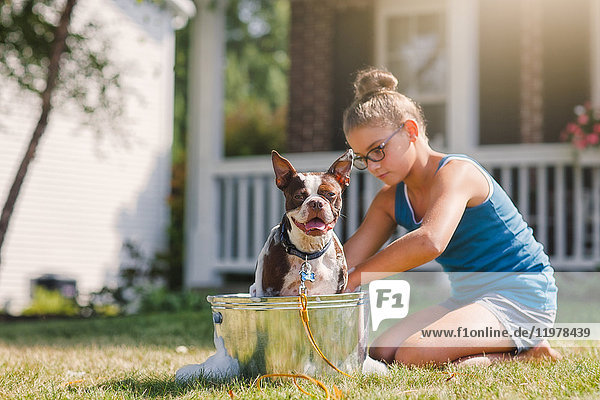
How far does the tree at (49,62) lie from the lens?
22.4ft

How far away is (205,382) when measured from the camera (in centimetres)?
295

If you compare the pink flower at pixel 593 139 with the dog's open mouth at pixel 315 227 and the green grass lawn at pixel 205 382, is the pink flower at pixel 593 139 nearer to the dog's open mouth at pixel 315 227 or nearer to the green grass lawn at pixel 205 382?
the green grass lawn at pixel 205 382

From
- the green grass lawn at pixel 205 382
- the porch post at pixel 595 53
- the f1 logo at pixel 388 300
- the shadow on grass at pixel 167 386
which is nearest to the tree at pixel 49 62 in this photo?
the green grass lawn at pixel 205 382

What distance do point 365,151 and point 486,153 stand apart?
4.98 meters

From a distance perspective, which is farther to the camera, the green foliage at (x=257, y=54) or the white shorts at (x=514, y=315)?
the green foliage at (x=257, y=54)

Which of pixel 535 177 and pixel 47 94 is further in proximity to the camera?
pixel 535 177

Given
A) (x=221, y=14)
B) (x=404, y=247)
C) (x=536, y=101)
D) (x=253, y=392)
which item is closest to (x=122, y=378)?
(x=253, y=392)

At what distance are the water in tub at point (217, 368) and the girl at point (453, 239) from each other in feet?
2.00

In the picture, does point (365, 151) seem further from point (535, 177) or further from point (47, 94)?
point (535, 177)

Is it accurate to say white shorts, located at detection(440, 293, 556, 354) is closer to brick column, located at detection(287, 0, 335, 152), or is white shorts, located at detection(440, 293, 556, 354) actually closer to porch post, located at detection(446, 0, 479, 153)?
porch post, located at detection(446, 0, 479, 153)

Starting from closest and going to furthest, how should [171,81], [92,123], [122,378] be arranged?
[122,378] → [92,123] → [171,81]

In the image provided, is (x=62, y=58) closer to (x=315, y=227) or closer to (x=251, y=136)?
(x=315, y=227)

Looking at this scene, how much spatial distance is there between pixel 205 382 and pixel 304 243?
0.75m

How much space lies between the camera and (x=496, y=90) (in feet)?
32.4
